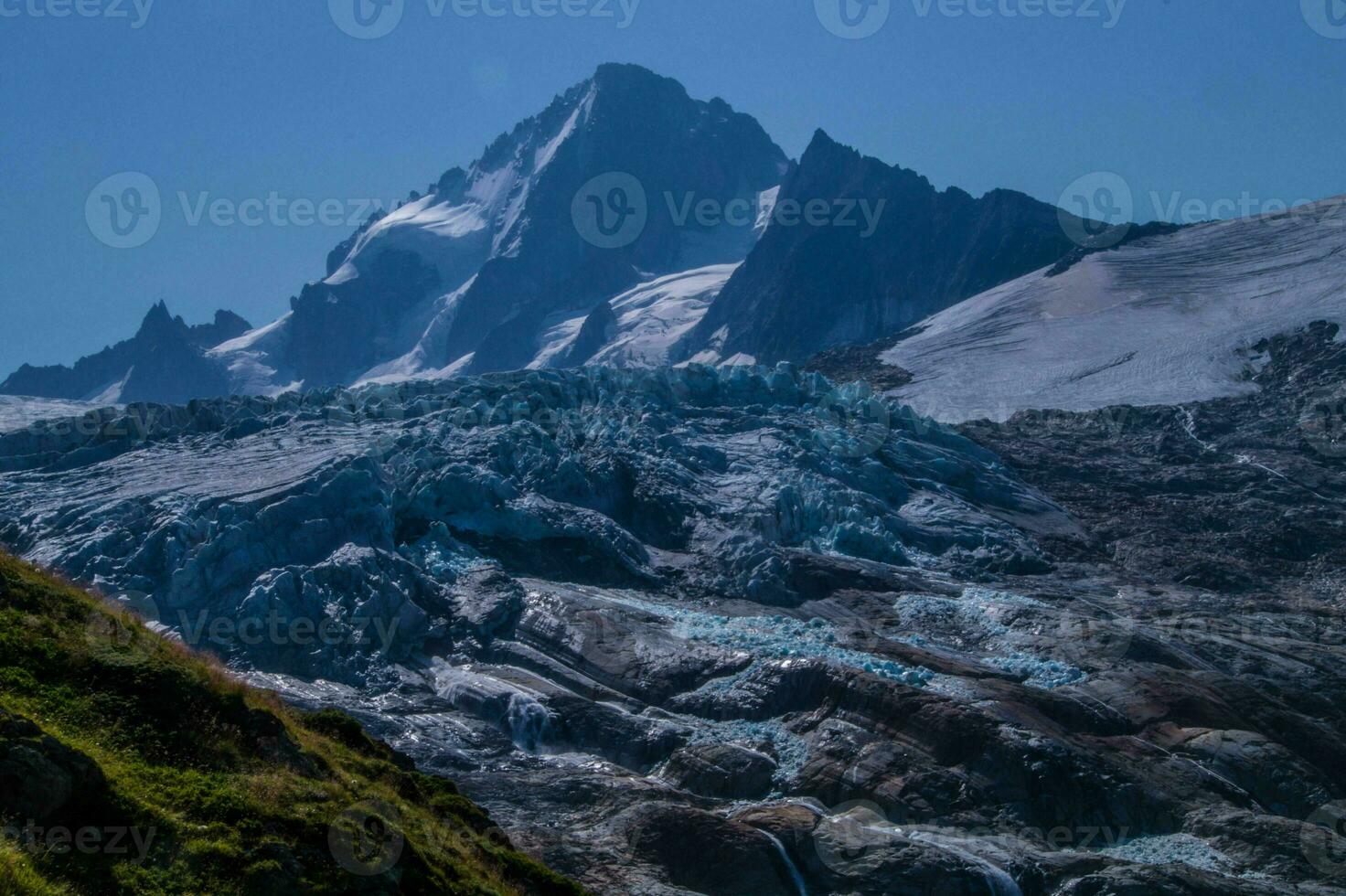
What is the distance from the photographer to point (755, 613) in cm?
6184

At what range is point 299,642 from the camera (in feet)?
181

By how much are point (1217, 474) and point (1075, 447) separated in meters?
10.7

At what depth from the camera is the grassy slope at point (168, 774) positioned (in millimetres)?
17844

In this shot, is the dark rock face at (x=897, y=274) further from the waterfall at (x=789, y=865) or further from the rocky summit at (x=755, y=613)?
the waterfall at (x=789, y=865)

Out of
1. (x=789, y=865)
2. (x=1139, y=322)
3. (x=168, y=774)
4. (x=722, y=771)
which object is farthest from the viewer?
(x=1139, y=322)

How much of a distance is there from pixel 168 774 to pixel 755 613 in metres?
43.3

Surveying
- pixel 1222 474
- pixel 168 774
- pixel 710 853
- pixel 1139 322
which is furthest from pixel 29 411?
pixel 168 774

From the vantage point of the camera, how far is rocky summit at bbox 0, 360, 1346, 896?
4262cm

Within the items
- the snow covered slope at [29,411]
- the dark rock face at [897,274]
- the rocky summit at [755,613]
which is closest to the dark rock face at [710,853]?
the rocky summit at [755,613]

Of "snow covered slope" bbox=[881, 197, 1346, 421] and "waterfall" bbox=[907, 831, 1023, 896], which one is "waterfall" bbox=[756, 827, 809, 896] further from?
"snow covered slope" bbox=[881, 197, 1346, 421]

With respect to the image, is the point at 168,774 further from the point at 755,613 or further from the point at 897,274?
the point at 897,274

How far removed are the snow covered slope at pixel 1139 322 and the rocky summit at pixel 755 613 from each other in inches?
724

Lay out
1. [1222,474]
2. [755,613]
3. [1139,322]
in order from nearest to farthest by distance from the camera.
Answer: [755,613] → [1222,474] → [1139,322]

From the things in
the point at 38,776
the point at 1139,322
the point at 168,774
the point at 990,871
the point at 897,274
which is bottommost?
the point at 990,871
